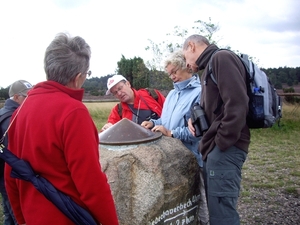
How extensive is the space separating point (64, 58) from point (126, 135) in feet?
4.11

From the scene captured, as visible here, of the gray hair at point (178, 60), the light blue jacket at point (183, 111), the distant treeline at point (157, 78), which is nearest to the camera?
the light blue jacket at point (183, 111)

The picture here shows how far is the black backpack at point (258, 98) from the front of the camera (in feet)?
7.77

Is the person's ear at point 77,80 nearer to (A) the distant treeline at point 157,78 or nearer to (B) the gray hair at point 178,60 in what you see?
(B) the gray hair at point 178,60

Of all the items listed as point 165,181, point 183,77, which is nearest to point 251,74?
point 183,77

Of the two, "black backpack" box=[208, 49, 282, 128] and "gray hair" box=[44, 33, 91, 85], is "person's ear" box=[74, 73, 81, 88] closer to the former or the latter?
"gray hair" box=[44, 33, 91, 85]

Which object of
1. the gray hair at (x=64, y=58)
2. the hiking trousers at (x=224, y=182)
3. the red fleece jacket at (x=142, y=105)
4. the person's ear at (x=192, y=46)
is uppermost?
the person's ear at (x=192, y=46)

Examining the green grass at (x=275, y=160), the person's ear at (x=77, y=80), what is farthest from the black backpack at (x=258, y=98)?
the green grass at (x=275, y=160)

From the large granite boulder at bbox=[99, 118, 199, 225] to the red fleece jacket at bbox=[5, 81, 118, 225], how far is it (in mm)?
782

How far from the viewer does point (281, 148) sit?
24.9 feet

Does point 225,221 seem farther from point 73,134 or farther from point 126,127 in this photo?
point 73,134

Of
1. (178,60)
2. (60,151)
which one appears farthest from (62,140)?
(178,60)

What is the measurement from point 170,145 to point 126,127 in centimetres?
43

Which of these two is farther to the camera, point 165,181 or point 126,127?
point 126,127

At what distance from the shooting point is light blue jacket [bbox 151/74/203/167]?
2928 millimetres
